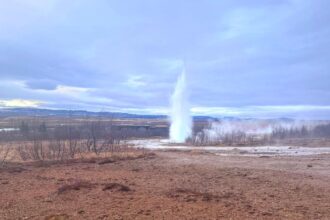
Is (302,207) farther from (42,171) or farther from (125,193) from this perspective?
(42,171)

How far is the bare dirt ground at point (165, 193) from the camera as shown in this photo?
37.1 feet

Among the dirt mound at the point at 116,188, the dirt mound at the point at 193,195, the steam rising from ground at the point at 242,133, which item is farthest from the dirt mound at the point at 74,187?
the steam rising from ground at the point at 242,133

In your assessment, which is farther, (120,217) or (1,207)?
→ (1,207)

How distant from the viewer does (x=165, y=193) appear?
14.1 metres

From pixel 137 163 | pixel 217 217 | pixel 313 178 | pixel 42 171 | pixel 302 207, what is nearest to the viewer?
pixel 217 217

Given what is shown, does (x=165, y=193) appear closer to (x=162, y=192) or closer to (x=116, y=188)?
(x=162, y=192)

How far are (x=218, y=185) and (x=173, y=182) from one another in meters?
1.74

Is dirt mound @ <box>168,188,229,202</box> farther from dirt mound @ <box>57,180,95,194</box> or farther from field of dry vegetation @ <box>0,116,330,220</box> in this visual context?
dirt mound @ <box>57,180,95,194</box>

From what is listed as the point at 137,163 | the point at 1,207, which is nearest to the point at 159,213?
the point at 1,207

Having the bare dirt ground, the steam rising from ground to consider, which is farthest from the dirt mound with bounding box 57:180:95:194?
the steam rising from ground

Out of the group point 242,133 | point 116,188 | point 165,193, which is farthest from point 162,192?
point 242,133

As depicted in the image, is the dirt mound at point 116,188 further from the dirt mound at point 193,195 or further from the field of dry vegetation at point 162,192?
the dirt mound at point 193,195

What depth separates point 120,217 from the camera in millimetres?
10805

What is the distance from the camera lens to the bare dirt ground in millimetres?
11297
